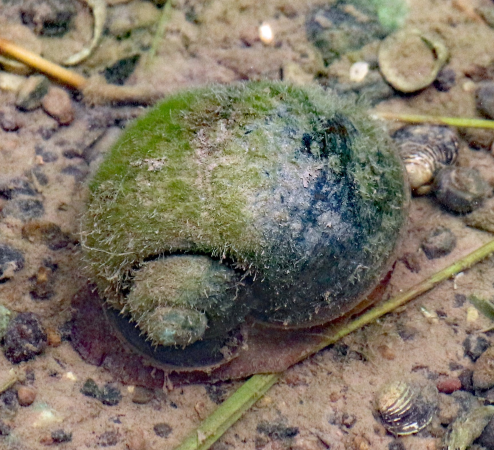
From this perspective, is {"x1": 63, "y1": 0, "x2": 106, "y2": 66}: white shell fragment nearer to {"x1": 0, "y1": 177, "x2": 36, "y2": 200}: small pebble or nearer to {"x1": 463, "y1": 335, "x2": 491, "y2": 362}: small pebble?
{"x1": 0, "y1": 177, "x2": 36, "y2": 200}: small pebble

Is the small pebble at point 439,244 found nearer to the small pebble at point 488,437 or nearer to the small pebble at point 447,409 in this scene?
the small pebble at point 447,409

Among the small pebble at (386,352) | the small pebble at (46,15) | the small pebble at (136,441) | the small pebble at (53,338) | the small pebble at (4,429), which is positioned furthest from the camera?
the small pebble at (46,15)

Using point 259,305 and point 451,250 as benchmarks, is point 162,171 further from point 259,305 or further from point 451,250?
point 451,250

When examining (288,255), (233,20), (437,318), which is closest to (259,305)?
(288,255)

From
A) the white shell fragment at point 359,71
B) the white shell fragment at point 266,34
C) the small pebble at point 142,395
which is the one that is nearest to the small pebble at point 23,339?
the small pebble at point 142,395

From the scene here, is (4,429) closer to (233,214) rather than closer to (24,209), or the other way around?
(24,209)

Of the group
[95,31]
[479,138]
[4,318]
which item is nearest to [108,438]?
[4,318]

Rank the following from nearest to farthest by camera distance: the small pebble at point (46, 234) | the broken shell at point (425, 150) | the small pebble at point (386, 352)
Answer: the small pebble at point (386, 352) < the small pebble at point (46, 234) < the broken shell at point (425, 150)

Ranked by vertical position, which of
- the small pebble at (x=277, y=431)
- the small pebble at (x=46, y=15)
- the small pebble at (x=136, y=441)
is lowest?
the small pebble at (x=277, y=431)

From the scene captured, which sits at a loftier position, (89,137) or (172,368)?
(89,137)
